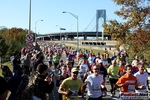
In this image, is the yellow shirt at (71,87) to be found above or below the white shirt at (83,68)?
above

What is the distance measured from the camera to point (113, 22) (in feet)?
82.0

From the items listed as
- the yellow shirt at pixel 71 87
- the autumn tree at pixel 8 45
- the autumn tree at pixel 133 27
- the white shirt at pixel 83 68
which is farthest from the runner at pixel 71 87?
the autumn tree at pixel 8 45

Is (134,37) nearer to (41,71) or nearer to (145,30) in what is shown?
(145,30)

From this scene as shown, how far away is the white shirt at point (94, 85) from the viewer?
768cm

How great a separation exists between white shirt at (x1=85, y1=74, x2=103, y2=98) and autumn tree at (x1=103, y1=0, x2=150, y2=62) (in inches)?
611

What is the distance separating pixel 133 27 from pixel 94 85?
17.2m

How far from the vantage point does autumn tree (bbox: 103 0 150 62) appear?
2305 cm

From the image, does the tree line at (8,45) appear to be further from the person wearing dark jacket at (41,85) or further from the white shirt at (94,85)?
the person wearing dark jacket at (41,85)

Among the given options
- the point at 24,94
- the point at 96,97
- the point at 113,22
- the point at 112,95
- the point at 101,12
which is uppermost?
the point at 101,12

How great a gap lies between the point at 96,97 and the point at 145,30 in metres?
16.3

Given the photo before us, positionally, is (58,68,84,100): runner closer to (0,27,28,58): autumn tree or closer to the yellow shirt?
the yellow shirt

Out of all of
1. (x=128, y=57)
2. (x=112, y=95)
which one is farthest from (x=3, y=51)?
(x=112, y=95)

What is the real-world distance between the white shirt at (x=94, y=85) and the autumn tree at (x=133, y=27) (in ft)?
50.9

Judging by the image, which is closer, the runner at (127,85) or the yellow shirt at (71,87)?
the yellow shirt at (71,87)
